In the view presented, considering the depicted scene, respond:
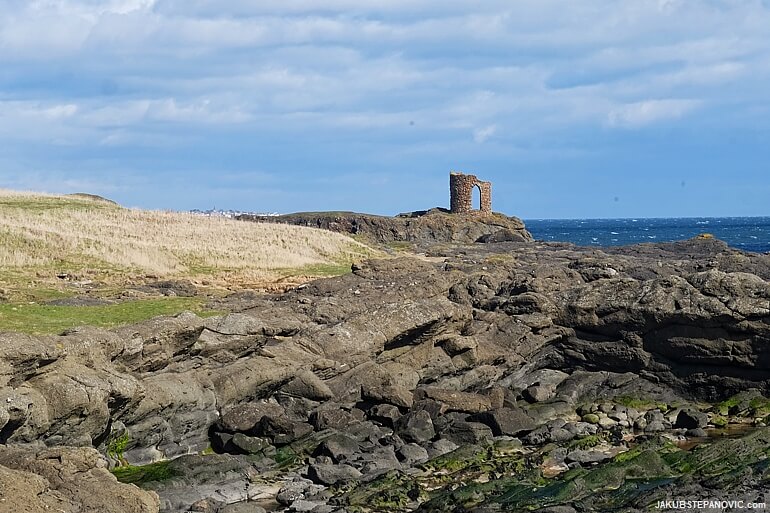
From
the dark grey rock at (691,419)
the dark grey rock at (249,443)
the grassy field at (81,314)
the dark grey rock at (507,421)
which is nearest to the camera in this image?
the dark grey rock at (249,443)

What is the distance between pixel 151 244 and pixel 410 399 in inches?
1292

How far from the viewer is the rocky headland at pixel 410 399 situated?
904 inches

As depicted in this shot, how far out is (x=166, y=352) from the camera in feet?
95.0

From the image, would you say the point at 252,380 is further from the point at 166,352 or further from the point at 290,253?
the point at 290,253

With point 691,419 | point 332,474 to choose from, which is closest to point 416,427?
point 332,474

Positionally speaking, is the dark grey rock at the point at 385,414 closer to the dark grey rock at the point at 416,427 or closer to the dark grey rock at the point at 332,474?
the dark grey rock at the point at 416,427

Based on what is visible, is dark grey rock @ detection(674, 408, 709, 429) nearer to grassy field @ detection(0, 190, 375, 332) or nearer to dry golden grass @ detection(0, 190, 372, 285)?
grassy field @ detection(0, 190, 375, 332)

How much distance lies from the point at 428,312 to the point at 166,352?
11.3 metres

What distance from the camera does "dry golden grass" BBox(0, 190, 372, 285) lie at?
52594 millimetres

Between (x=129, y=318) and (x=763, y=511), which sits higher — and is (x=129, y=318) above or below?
above

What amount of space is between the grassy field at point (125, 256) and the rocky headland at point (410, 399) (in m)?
4.99

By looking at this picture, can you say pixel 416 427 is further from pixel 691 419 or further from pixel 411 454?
pixel 691 419

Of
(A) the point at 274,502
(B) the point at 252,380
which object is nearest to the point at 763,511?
(A) the point at 274,502

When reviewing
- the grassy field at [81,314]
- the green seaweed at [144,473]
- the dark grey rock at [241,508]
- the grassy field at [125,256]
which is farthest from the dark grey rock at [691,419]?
the grassy field at [125,256]
